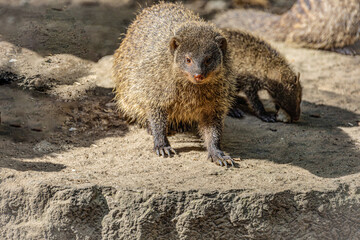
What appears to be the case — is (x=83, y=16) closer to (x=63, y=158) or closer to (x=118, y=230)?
(x=63, y=158)

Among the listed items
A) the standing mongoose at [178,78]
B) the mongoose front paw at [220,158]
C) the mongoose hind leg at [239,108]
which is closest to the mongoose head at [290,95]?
the mongoose hind leg at [239,108]

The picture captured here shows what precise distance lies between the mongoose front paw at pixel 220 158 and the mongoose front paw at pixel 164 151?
32 centimetres

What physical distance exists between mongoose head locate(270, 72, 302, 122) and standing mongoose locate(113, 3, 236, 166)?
46.6 inches

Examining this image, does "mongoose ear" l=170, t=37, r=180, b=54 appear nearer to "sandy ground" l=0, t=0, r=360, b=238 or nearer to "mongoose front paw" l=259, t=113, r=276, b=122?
"sandy ground" l=0, t=0, r=360, b=238

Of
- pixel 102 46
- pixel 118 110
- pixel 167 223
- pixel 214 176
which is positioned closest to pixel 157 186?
pixel 167 223

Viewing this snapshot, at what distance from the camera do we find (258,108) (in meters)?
5.46

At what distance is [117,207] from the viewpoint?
3.03 m

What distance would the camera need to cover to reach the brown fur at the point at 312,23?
7.19 metres

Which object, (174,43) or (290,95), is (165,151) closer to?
(174,43)

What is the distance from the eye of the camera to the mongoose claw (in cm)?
388

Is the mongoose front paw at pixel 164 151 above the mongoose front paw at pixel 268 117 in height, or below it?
above

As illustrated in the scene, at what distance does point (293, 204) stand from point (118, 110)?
2.36 metres

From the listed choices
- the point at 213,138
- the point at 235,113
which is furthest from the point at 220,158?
the point at 235,113

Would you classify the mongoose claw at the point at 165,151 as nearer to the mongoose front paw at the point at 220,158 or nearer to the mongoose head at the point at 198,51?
the mongoose front paw at the point at 220,158
